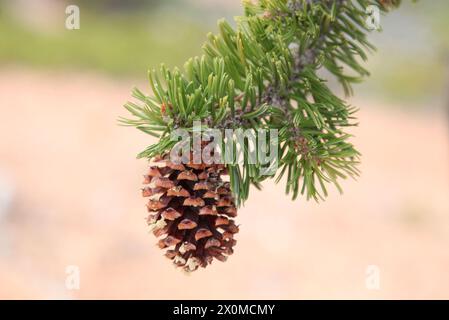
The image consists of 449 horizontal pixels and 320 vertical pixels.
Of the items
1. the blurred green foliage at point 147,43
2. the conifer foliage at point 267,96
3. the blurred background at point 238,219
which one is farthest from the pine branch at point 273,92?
the blurred green foliage at point 147,43

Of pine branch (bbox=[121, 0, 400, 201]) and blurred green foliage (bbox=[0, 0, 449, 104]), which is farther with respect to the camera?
blurred green foliage (bbox=[0, 0, 449, 104])

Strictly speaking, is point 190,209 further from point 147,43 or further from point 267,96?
point 147,43

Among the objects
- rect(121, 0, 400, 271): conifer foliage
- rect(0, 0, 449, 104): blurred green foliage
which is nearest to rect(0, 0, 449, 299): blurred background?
rect(0, 0, 449, 104): blurred green foliage

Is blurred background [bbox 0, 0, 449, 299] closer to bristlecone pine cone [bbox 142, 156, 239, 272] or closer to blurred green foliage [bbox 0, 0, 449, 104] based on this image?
blurred green foliage [bbox 0, 0, 449, 104]

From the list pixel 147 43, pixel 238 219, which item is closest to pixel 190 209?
pixel 238 219

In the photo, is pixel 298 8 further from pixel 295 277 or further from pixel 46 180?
pixel 46 180

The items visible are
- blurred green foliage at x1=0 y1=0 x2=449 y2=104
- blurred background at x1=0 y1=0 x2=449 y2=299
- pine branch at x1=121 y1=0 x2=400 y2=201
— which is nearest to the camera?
pine branch at x1=121 y1=0 x2=400 y2=201

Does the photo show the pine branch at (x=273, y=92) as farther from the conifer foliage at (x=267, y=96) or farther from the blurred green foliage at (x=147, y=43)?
the blurred green foliage at (x=147, y=43)

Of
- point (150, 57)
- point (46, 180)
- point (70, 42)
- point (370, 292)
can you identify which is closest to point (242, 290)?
point (370, 292)
